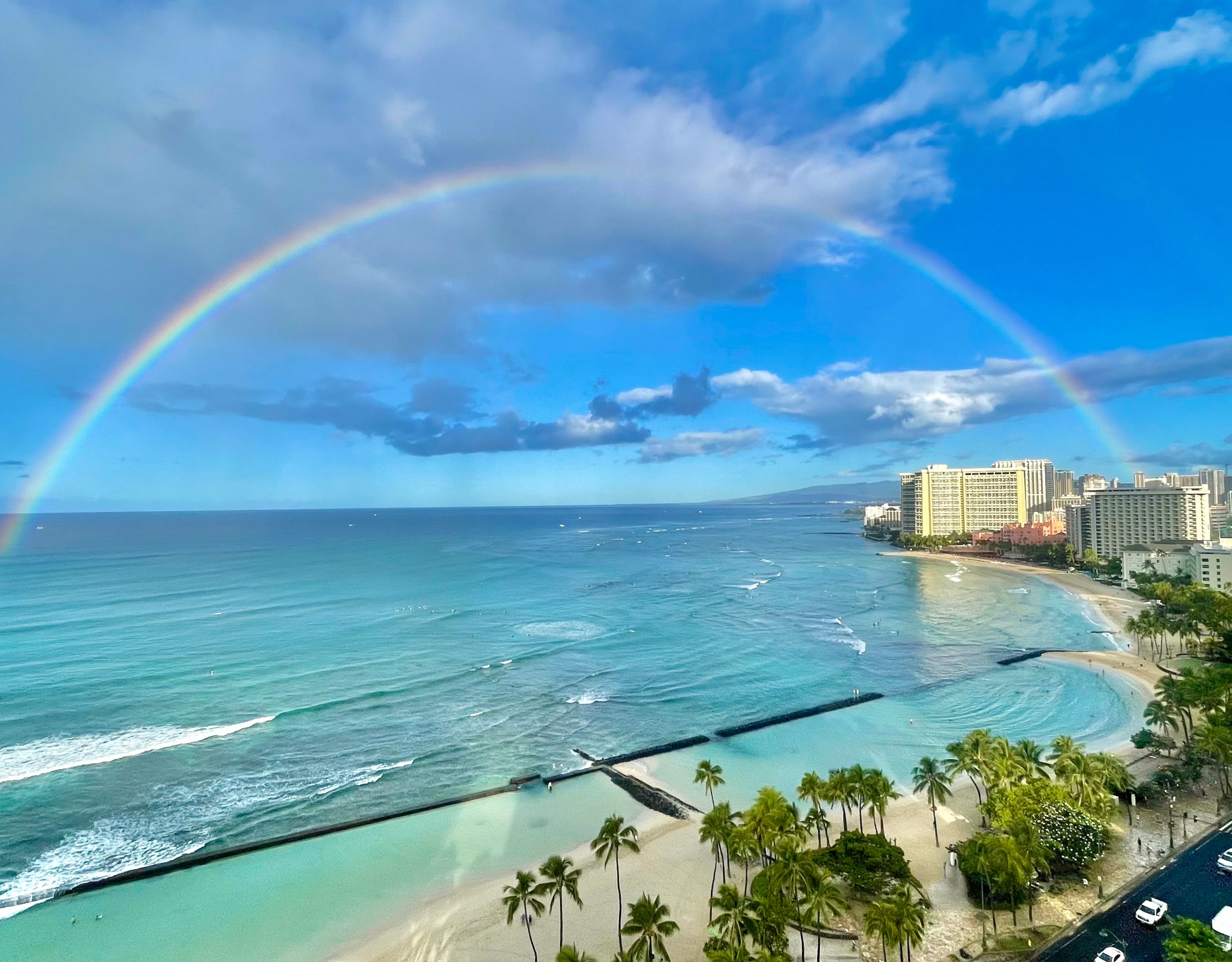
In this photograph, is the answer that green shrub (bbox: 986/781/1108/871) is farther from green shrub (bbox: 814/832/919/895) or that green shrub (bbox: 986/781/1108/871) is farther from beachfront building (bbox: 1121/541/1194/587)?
beachfront building (bbox: 1121/541/1194/587)

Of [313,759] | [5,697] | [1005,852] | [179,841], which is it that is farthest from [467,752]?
[5,697]

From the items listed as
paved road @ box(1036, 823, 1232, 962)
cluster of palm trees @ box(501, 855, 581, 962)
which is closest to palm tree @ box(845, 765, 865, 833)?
paved road @ box(1036, 823, 1232, 962)

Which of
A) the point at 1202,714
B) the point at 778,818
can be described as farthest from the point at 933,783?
the point at 1202,714

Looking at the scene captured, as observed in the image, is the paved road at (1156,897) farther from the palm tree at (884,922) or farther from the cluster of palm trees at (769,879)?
the cluster of palm trees at (769,879)

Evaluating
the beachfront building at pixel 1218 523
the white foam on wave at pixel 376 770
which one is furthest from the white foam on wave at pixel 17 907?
the beachfront building at pixel 1218 523

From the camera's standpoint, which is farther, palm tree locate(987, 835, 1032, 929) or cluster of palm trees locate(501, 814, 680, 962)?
palm tree locate(987, 835, 1032, 929)
